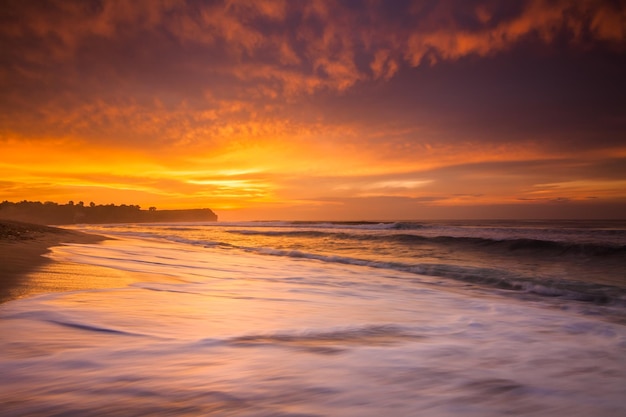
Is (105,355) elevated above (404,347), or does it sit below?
above

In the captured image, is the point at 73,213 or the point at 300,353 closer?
the point at 300,353

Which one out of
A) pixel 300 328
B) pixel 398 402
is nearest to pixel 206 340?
pixel 300 328

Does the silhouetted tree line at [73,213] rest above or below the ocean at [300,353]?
above

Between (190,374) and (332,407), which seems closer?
(332,407)

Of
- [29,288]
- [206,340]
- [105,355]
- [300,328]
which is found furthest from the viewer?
[29,288]

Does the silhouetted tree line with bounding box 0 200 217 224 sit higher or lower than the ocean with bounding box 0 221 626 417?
higher

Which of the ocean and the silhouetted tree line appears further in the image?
the silhouetted tree line

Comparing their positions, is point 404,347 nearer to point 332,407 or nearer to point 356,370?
point 356,370

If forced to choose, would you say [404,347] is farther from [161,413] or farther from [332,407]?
[161,413]

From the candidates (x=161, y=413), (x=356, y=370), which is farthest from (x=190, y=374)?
(x=356, y=370)

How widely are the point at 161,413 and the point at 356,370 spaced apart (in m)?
1.09

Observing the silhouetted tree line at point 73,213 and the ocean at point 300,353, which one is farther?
the silhouetted tree line at point 73,213

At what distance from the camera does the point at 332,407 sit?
64.8 inches

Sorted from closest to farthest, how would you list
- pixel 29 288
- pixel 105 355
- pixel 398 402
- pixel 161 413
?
pixel 161 413
pixel 398 402
pixel 105 355
pixel 29 288
